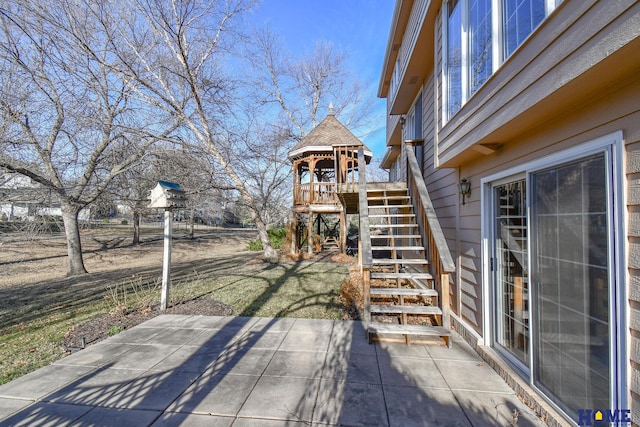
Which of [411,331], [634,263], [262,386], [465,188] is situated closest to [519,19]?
[465,188]

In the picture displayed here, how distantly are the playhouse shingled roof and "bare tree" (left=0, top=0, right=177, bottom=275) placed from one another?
510 cm

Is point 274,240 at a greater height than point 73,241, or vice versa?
point 73,241

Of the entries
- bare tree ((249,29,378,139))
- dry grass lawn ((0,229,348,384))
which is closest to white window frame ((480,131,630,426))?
dry grass lawn ((0,229,348,384))

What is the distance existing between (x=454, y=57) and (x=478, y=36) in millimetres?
604

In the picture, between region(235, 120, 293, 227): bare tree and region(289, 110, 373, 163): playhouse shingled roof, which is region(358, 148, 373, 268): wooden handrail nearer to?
region(289, 110, 373, 163): playhouse shingled roof

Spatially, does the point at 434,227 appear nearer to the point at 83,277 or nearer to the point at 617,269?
the point at 617,269

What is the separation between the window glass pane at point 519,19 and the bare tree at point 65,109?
8.63 m

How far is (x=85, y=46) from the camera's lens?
7348 mm

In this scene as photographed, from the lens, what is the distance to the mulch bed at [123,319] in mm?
3584

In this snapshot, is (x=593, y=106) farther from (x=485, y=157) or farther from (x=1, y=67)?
(x=1, y=67)

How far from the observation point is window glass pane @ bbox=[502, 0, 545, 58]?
2148 millimetres

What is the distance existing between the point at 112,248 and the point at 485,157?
747 inches

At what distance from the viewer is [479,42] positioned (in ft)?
10.1

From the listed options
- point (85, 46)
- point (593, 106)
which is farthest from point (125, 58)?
point (593, 106)
